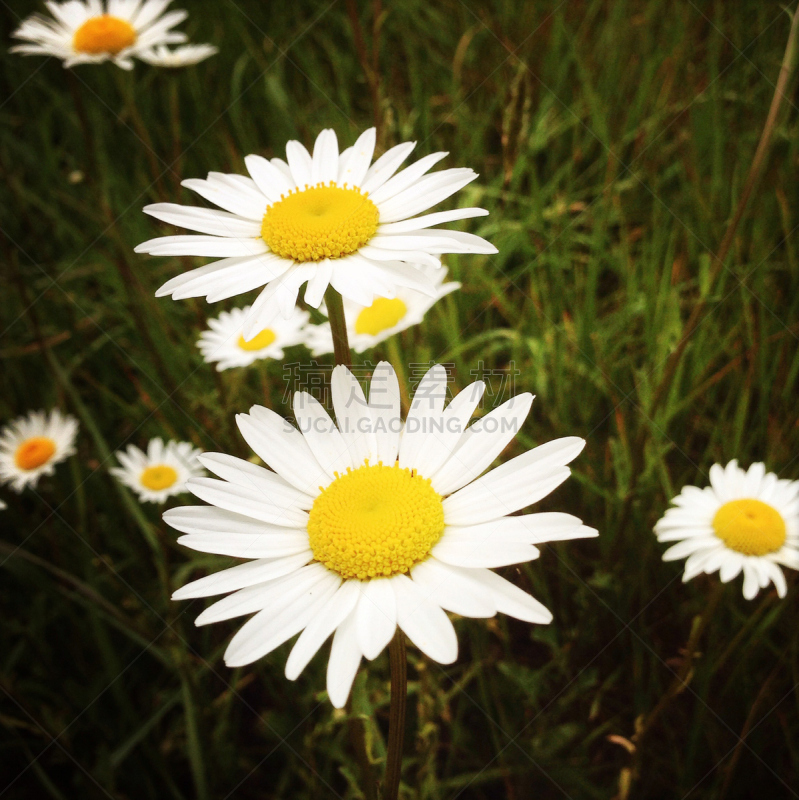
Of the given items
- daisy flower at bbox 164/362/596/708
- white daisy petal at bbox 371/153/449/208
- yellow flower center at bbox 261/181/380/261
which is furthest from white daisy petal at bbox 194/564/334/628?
white daisy petal at bbox 371/153/449/208

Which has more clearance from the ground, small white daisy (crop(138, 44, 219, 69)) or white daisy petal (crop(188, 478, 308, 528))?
small white daisy (crop(138, 44, 219, 69))

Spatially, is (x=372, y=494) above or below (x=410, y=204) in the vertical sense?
below

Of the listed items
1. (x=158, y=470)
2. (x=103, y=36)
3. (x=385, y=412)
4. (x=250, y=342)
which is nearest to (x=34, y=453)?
(x=158, y=470)

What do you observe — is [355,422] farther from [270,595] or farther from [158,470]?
[158,470]

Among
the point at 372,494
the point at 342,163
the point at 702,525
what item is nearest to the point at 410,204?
the point at 342,163

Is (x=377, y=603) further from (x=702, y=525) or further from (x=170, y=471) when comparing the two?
(x=170, y=471)

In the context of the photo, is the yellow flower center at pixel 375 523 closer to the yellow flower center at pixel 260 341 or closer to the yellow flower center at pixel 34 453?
the yellow flower center at pixel 260 341

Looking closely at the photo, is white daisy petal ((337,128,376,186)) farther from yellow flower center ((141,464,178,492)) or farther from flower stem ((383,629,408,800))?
yellow flower center ((141,464,178,492))
